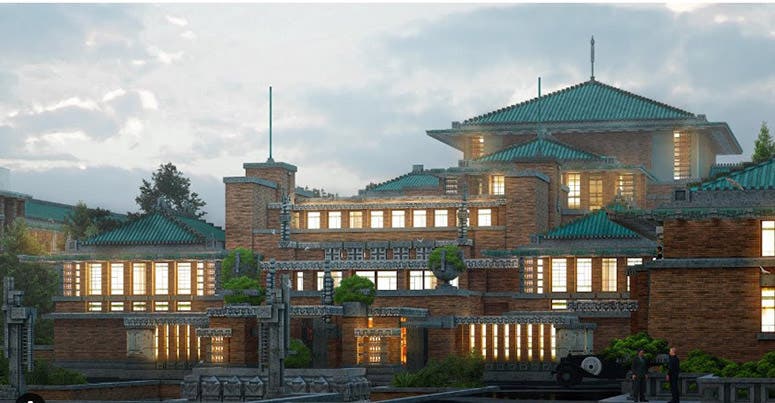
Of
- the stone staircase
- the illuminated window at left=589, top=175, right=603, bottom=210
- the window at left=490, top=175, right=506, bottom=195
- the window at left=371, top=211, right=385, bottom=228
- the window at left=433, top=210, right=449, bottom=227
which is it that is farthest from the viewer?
the illuminated window at left=589, top=175, right=603, bottom=210

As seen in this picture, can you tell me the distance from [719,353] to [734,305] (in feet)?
5.89

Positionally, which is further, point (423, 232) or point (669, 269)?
point (423, 232)

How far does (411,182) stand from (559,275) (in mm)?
23096

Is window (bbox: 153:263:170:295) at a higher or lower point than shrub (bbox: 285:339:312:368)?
higher

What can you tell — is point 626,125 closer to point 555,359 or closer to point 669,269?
point 555,359

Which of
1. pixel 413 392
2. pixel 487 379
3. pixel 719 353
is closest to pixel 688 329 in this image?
pixel 719 353

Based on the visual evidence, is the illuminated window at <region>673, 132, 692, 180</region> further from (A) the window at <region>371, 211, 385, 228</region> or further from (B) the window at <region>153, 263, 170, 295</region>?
(B) the window at <region>153, 263, 170, 295</region>

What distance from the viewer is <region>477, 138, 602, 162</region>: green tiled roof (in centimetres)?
9394

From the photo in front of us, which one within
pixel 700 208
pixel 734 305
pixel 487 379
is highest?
pixel 700 208

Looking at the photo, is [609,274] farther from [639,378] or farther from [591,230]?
[639,378]

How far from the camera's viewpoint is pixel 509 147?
3812 inches

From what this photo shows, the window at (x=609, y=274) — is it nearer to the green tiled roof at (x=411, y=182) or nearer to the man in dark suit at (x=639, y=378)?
→ the green tiled roof at (x=411, y=182)

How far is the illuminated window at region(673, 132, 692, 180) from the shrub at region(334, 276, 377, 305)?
2862cm

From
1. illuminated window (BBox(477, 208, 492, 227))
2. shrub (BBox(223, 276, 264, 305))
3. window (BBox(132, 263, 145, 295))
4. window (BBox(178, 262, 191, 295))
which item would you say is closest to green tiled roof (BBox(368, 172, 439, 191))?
illuminated window (BBox(477, 208, 492, 227))
